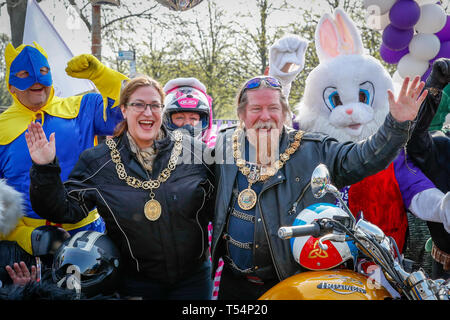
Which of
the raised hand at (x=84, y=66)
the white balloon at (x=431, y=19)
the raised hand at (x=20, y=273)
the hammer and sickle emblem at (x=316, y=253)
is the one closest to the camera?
the hammer and sickle emblem at (x=316, y=253)

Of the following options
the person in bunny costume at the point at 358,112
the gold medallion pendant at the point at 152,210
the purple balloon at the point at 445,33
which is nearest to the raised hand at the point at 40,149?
the gold medallion pendant at the point at 152,210

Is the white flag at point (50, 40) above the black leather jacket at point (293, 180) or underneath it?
above

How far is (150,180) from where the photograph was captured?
8.52ft

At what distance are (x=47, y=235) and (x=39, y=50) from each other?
1600mm

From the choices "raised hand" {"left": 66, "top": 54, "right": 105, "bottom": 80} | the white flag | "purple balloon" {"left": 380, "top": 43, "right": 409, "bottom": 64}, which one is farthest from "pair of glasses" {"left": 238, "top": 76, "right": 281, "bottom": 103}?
the white flag

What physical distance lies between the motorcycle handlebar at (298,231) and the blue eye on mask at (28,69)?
8.52ft

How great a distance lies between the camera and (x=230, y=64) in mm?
13578

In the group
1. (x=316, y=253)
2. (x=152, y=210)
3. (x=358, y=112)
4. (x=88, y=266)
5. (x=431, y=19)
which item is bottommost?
(x=88, y=266)

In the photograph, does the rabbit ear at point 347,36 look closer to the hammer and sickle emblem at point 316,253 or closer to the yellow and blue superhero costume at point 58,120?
the yellow and blue superhero costume at point 58,120

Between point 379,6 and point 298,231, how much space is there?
9.87ft

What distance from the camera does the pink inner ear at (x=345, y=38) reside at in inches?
150

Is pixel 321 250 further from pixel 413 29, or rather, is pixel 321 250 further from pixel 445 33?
pixel 445 33

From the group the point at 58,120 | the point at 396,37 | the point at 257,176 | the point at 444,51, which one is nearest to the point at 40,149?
the point at 58,120

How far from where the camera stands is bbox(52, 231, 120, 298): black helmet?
2.35 metres
